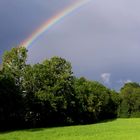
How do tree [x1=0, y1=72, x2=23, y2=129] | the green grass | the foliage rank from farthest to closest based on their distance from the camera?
1. the foliage
2. tree [x1=0, y1=72, x2=23, y2=129]
3. the green grass

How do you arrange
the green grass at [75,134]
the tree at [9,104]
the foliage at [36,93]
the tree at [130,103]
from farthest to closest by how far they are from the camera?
the tree at [130,103] < the foliage at [36,93] < the tree at [9,104] < the green grass at [75,134]

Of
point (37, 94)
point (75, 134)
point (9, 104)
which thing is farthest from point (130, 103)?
point (75, 134)

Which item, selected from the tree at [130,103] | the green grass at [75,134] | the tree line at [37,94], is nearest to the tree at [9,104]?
the tree line at [37,94]

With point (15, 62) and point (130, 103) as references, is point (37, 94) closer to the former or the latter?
point (15, 62)

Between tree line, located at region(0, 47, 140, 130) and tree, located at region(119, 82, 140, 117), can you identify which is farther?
tree, located at region(119, 82, 140, 117)

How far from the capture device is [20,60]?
8012 centimetres

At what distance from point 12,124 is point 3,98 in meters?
7.58

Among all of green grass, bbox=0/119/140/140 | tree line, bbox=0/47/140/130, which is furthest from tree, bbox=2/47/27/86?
green grass, bbox=0/119/140/140

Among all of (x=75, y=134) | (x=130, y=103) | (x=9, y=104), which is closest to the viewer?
(x=75, y=134)

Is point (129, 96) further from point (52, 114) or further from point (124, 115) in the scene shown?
point (52, 114)

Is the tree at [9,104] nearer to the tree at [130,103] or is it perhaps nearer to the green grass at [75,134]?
the green grass at [75,134]

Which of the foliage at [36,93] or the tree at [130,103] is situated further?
the tree at [130,103]

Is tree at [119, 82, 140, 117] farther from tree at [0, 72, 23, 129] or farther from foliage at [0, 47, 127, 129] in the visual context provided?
tree at [0, 72, 23, 129]

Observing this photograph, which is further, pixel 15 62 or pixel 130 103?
pixel 130 103
